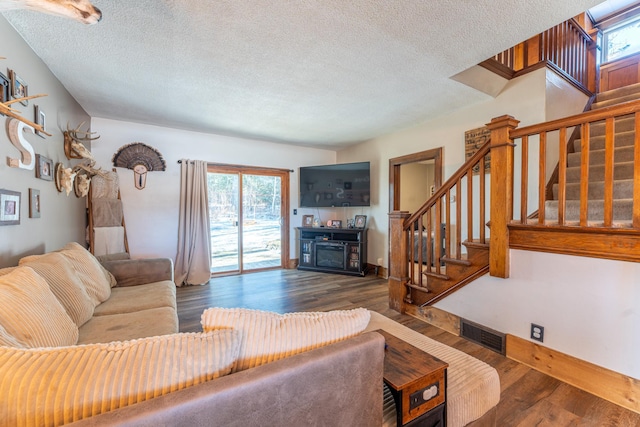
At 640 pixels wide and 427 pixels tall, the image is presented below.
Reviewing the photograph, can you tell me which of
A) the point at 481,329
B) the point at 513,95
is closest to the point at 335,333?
the point at 481,329

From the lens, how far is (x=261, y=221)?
493 cm

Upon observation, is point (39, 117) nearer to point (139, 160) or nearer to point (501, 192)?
point (139, 160)

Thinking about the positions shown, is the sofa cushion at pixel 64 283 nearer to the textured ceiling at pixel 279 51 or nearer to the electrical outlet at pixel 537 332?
the textured ceiling at pixel 279 51

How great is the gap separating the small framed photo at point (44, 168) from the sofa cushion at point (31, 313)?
3.71ft

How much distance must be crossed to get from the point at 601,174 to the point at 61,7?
13.6ft

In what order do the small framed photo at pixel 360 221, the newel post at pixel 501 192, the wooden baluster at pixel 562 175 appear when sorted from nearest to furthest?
the wooden baluster at pixel 562 175, the newel post at pixel 501 192, the small framed photo at pixel 360 221

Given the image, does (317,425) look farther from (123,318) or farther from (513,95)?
(513,95)

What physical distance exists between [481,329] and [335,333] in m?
1.91

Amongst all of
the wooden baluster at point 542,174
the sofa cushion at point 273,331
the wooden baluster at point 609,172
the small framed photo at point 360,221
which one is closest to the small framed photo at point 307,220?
the small framed photo at point 360,221

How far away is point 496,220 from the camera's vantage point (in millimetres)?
2076

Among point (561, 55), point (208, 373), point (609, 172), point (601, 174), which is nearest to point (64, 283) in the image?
point (208, 373)

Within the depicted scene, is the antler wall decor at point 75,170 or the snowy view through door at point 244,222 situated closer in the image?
the antler wall decor at point 75,170

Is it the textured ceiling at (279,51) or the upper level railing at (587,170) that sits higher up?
the textured ceiling at (279,51)

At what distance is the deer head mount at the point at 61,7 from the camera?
1.14 meters
